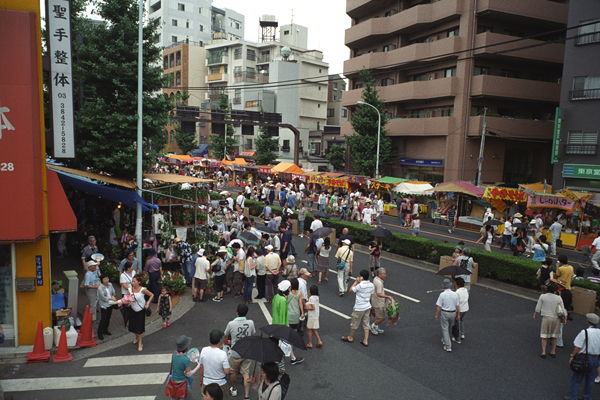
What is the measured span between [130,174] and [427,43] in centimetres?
2931

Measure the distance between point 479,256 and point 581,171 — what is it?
53.6 ft

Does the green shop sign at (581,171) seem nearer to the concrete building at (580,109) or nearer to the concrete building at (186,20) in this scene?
the concrete building at (580,109)

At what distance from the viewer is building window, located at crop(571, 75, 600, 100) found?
24797 mm

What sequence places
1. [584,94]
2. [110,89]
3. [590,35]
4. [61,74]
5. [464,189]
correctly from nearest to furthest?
[61,74] → [110,89] → [464,189] → [590,35] → [584,94]

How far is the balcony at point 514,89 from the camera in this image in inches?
1270

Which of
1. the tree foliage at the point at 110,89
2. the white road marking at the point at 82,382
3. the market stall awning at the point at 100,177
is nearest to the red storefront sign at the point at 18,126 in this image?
the white road marking at the point at 82,382

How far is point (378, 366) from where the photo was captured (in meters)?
8.29

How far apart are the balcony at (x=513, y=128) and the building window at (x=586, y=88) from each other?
6.90m

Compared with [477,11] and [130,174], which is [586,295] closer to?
[130,174]

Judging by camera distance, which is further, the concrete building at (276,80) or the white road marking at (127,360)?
the concrete building at (276,80)

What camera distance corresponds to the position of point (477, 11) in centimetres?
3194

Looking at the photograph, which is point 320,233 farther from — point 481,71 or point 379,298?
point 481,71

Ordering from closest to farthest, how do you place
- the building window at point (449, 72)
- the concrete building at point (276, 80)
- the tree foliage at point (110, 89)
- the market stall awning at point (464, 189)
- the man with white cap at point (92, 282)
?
1. the man with white cap at point (92, 282)
2. the tree foliage at point (110, 89)
3. the market stall awning at point (464, 189)
4. the building window at point (449, 72)
5. the concrete building at point (276, 80)

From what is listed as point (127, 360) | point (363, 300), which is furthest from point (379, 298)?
point (127, 360)
